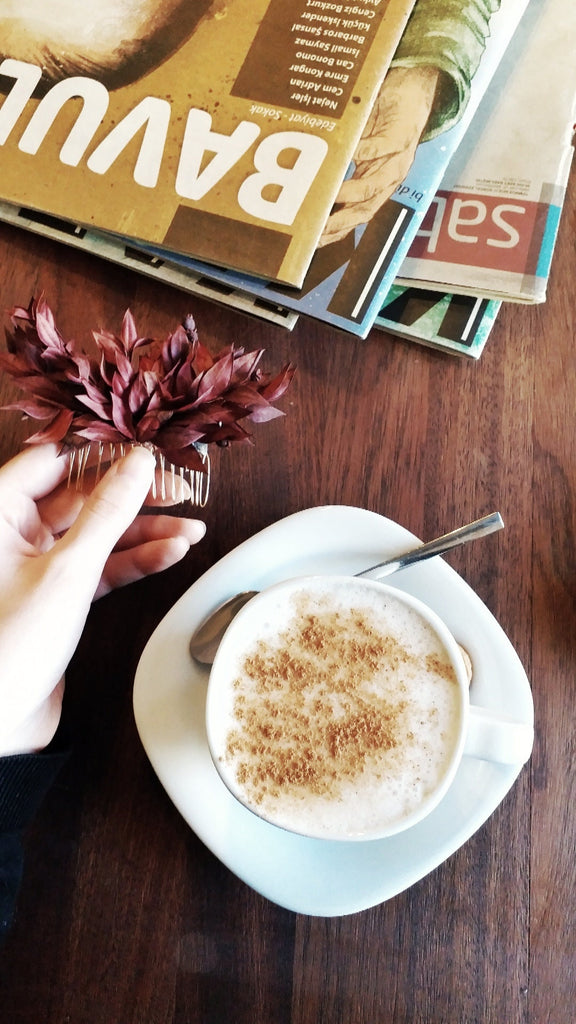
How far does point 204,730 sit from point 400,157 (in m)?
0.42

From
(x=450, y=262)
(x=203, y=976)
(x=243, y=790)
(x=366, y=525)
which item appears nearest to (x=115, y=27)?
(x=450, y=262)

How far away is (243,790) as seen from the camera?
0.35 m

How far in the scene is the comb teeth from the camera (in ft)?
1.41

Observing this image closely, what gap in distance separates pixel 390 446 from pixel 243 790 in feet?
0.82

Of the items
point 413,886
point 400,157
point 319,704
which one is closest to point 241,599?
point 319,704

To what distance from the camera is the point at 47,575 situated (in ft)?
1.20

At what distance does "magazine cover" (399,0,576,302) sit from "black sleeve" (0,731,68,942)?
40 cm

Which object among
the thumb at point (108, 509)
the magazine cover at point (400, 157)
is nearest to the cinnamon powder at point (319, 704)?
the thumb at point (108, 509)

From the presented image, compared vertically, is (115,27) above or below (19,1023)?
above

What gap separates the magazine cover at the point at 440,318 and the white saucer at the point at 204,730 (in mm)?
148

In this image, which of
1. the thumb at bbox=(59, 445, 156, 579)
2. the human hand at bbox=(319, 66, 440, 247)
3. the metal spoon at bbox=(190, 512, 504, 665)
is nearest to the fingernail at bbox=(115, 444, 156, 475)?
the thumb at bbox=(59, 445, 156, 579)

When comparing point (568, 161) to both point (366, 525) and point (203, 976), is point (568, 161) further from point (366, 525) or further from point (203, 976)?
point (203, 976)

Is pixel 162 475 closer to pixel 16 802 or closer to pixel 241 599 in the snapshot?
pixel 241 599

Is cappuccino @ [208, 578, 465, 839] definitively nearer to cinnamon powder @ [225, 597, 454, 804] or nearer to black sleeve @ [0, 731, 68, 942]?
cinnamon powder @ [225, 597, 454, 804]
